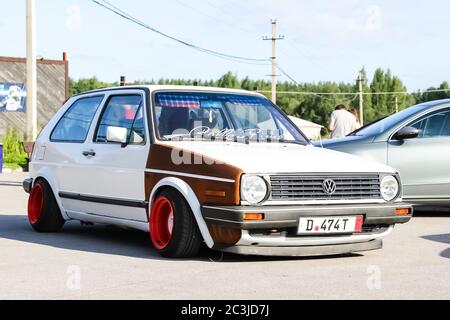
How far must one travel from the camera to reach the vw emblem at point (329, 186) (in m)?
7.18

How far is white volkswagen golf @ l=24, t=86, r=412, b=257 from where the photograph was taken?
7.01 metres

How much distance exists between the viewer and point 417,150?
37.3 ft

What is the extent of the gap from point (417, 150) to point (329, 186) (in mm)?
4491

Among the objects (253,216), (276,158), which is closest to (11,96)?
(276,158)

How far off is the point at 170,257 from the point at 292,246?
1.05m

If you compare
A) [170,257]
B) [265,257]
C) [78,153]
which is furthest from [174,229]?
[78,153]

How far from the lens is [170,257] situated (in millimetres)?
7473

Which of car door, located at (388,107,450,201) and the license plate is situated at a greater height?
car door, located at (388,107,450,201)

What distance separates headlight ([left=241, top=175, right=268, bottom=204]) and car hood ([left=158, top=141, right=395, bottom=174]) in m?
0.07

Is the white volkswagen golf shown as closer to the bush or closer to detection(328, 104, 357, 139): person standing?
detection(328, 104, 357, 139): person standing

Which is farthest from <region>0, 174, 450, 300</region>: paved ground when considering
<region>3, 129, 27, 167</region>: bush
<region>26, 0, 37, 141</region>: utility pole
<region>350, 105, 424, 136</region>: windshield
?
<region>3, 129, 27, 167</region>: bush

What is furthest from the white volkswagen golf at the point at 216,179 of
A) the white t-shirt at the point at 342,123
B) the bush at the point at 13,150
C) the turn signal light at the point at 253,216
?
the bush at the point at 13,150

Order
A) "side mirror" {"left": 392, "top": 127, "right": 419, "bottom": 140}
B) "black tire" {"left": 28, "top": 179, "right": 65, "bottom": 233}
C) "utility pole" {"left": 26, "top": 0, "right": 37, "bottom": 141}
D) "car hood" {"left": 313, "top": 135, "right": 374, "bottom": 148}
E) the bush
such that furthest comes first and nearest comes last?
the bush → "utility pole" {"left": 26, "top": 0, "right": 37, "bottom": 141} → "car hood" {"left": 313, "top": 135, "right": 374, "bottom": 148} → "side mirror" {"left": 392, "top": 127, "right": 419, "bottom": 140} → "black tire" {"left": 28, "top": 179, "right": 65, "bottom": 233}

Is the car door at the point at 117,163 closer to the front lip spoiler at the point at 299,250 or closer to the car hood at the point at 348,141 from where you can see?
the front lip spoiler at the point at 299,250
